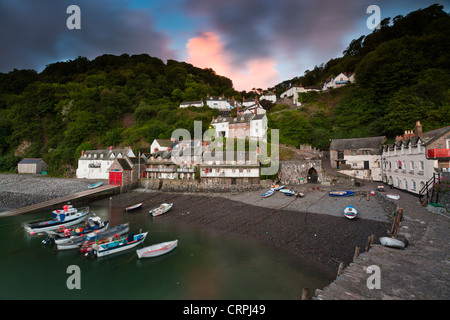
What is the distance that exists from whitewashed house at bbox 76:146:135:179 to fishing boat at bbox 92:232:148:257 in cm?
2653

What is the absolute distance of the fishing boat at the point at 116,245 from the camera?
14.7 m

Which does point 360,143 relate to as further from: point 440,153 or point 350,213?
point 350,213

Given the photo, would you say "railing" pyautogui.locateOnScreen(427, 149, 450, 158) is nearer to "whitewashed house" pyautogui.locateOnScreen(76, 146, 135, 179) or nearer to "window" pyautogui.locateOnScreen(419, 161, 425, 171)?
"window" pyautogui.locateOnScreen(419, 161, 425, 171)

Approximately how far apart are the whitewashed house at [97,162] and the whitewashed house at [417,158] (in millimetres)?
42618

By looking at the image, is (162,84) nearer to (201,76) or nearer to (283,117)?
(201,76)

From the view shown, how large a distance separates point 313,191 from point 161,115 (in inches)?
1749

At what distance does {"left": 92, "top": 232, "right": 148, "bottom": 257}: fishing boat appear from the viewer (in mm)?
14672

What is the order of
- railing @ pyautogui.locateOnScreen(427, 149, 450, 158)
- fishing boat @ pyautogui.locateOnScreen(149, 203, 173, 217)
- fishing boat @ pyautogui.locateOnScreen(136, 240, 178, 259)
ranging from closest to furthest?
fishing boat @ pyautogui.locateOnScreen(136, 240, 178, 259) → railing @ pyautogui.locateOnScreen(427, 149, 450, 158) → fishing boat @ pyautogui.locateOnScreen(149, 203, 173, 217)

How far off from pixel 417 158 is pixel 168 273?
25.1 meters

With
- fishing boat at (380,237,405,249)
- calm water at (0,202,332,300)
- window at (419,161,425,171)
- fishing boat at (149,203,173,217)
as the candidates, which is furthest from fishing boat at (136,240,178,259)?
window at (419,161,425,171)

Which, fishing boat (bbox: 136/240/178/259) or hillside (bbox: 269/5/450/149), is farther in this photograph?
hillside (bbox: 269/5/450/149)

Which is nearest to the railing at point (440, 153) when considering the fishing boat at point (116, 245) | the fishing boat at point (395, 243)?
the fishing boat at point (395, 243)

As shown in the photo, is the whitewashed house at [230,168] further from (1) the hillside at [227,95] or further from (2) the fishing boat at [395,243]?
(2) the fishing boat at [395,243]
